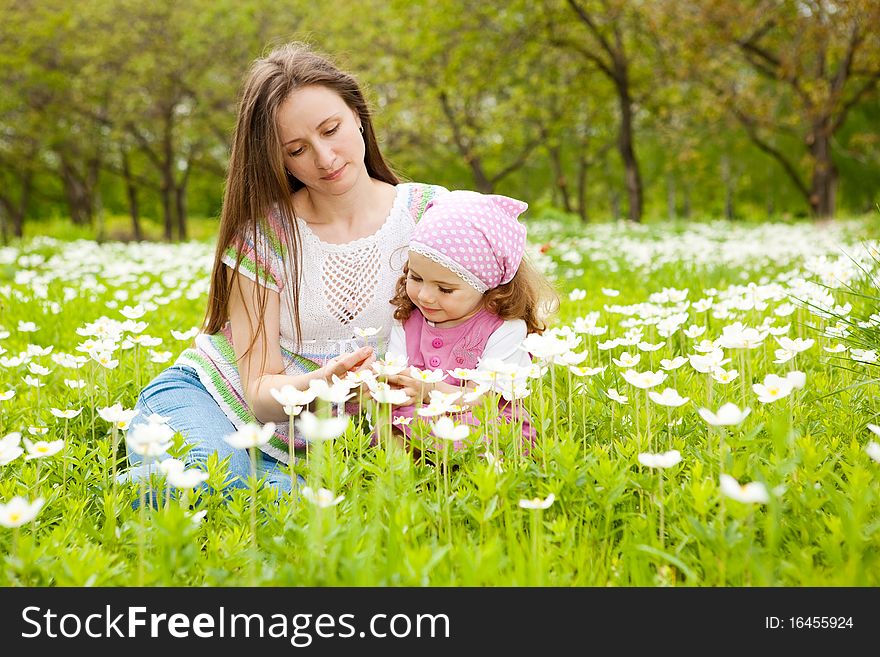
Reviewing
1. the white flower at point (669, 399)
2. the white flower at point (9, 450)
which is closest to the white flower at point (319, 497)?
the white flower at point (9, 450)

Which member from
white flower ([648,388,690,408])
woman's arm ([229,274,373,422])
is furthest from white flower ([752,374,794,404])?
woman's arm ([229,274,373,422])

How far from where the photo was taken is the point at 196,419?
309cm

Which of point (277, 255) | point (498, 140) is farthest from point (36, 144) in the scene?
point (277, 255)

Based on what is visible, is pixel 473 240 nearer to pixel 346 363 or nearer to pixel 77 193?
pixel 346 363

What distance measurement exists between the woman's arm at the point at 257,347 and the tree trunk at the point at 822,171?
59.1ft

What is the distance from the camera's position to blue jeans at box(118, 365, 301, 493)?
2916mm

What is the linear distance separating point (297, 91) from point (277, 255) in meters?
0.71

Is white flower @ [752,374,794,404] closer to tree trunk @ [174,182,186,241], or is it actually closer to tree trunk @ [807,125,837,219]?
tree trunk @ [807,125,837,219]

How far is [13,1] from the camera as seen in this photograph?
23.0 meters

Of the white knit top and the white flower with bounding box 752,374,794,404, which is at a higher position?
the white knit top

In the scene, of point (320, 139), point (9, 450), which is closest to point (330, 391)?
point (9, 450)

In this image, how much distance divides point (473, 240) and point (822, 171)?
18.6 metres

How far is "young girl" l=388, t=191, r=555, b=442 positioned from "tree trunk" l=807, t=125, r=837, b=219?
17544 millimetres

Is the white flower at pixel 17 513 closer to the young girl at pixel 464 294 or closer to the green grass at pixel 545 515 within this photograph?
the green grass at pixel 545 515
